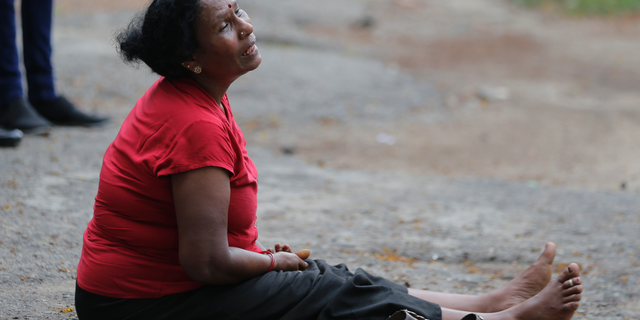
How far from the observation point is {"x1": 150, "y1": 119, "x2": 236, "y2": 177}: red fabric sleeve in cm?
167

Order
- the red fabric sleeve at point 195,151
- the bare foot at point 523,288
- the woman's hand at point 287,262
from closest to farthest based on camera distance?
1. the red fabric sleeve at point 195,151
2. the woman's hand at point 287,262
3. the bare foot at point 523,288

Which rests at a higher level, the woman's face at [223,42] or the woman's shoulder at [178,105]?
the woman's face at [223,42]

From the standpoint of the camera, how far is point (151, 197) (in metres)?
1.78

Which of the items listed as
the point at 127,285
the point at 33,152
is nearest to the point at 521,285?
the point at 127,285

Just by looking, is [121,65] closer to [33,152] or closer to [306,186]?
[33,152]

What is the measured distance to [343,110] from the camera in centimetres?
689

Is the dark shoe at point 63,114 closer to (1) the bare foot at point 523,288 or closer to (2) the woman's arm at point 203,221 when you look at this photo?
(2) the woman's arm at point 203,221

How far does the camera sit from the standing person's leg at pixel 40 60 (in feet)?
14.6

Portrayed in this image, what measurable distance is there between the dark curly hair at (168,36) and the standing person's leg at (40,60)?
312cm

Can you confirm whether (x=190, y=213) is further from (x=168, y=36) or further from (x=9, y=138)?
(x=9, y=138)

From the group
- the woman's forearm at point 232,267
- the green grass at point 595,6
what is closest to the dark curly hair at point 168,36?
the woman's forearm at point 232,267

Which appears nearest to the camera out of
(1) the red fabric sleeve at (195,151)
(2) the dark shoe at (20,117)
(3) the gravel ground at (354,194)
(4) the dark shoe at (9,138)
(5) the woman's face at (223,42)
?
(1) the red fabric sleeve at (195,151)

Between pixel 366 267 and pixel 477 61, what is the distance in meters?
7.17

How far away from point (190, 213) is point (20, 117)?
3277 mm
